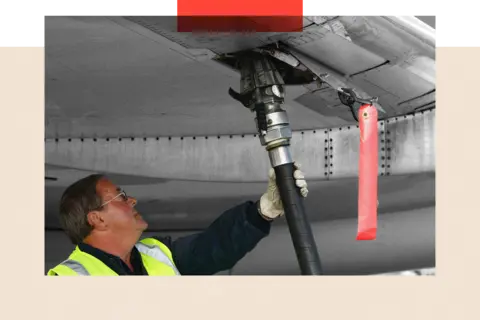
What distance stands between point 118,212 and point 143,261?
0.40 m

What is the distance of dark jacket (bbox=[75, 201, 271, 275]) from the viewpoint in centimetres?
598

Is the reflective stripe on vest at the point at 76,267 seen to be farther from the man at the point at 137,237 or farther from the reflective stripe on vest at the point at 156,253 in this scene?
the reflective stripe on vest at the point at 156,253

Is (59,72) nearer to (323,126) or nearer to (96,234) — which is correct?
(96,234)

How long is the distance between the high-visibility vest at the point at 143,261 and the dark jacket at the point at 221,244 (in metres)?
0.06

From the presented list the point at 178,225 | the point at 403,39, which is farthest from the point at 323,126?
the point at 178,225

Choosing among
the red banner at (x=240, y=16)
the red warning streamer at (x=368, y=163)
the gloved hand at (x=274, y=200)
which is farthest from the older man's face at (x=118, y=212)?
the red warning streamer at (x=368, y=163)

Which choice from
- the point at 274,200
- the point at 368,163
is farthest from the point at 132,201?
the point at 368,163

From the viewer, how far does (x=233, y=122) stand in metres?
6.38

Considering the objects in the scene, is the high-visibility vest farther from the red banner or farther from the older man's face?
the red banner

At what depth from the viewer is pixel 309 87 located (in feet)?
20.2

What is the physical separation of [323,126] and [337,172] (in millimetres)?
339

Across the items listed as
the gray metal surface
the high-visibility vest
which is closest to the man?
the high-visibility vest

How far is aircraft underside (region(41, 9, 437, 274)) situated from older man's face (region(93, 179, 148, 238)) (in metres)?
0.13

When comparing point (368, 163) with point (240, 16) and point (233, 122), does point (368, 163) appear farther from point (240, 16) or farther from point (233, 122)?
point (240, 16)
